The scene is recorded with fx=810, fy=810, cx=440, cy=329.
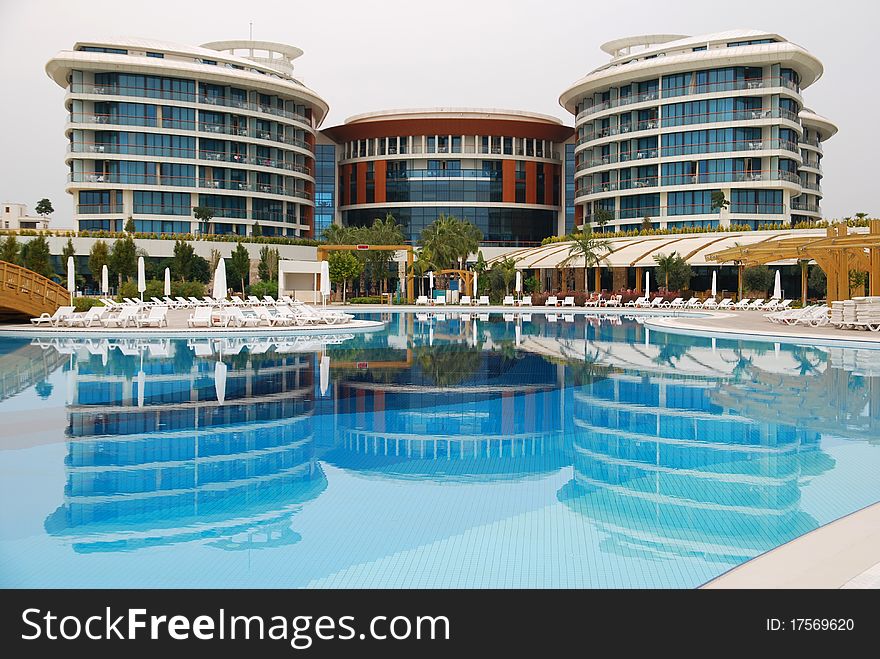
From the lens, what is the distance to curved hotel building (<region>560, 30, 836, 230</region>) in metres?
55.3

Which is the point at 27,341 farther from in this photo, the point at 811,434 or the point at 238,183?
the point at 238,183

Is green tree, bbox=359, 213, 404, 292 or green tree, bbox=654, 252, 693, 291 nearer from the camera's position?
green tree, bbox=654, 252, 693, 291

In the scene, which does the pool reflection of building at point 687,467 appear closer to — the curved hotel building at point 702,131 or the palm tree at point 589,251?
the palm tree at point 589,251

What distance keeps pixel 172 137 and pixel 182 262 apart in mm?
13085

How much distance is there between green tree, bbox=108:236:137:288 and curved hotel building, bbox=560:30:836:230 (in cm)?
3233

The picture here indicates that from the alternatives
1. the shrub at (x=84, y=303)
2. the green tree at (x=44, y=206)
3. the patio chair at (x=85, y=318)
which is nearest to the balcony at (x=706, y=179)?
the shrub at (x=84, y=303)

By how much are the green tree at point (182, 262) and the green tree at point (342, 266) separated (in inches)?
356

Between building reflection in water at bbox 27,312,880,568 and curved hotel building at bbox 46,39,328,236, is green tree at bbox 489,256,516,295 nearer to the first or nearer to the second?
curved hotel building at bbox 46,39,328,236

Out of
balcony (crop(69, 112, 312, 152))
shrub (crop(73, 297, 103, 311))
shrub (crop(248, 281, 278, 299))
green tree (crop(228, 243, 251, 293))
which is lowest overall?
shrub (crop(73, 297, 103, 311))

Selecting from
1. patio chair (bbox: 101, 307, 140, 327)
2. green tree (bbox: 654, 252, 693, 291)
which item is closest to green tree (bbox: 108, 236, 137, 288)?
patio chair (bbox: 101, 307, 140, 327)

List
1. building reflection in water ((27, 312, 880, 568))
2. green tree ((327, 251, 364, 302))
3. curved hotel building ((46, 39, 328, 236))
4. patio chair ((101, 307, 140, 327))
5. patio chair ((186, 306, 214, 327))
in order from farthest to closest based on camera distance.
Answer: curved hotel building ((46, 39, 328, 236)), green tree ((327, 251, 364, 302)), patio chair ((186, 306, 214, 327)), patio chair ((101, 307, 140, 327)), building reflection in water ((27, 312, 880, 568))

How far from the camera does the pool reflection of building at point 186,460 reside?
5996 millimetres

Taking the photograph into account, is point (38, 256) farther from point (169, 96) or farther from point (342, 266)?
point (169, 96)
